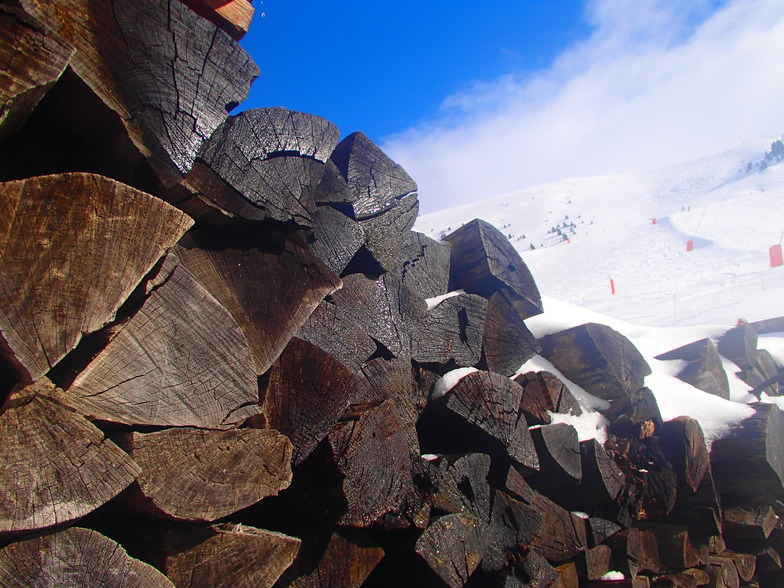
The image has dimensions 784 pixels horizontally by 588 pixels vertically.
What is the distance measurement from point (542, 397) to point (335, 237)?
5.14 ft

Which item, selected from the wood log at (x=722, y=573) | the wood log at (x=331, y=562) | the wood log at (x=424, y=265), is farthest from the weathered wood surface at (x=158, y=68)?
the wood log at (x=722, y=573)

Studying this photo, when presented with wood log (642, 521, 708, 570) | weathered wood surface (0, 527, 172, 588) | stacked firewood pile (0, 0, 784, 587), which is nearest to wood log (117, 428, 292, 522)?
stacked firewood pile (0, 0, 784, 587)

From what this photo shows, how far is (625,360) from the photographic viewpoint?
3.72 meters

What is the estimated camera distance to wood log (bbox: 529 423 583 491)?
2752 mm

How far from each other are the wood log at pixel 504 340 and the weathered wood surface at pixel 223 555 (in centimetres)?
160

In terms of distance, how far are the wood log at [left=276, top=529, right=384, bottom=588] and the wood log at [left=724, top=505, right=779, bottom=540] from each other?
2.83m

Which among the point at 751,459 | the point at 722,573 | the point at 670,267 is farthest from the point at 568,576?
the point at 670,267

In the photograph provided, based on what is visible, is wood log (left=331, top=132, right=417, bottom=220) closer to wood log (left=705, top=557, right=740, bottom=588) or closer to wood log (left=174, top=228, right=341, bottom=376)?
wood log (left=174, top=228, right=341, bottom=376)

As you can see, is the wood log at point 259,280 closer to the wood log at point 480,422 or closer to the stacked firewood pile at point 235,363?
the stacked firewood pile at point 235,363

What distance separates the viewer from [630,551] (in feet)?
9.78

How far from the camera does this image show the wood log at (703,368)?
→ 445 cm

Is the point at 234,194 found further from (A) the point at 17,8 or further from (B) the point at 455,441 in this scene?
(B) the point at 455,441

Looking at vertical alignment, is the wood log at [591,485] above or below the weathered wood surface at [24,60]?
below

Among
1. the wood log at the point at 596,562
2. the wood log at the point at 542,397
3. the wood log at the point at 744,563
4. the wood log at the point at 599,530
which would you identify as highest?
the wood log at the point at 542,397
